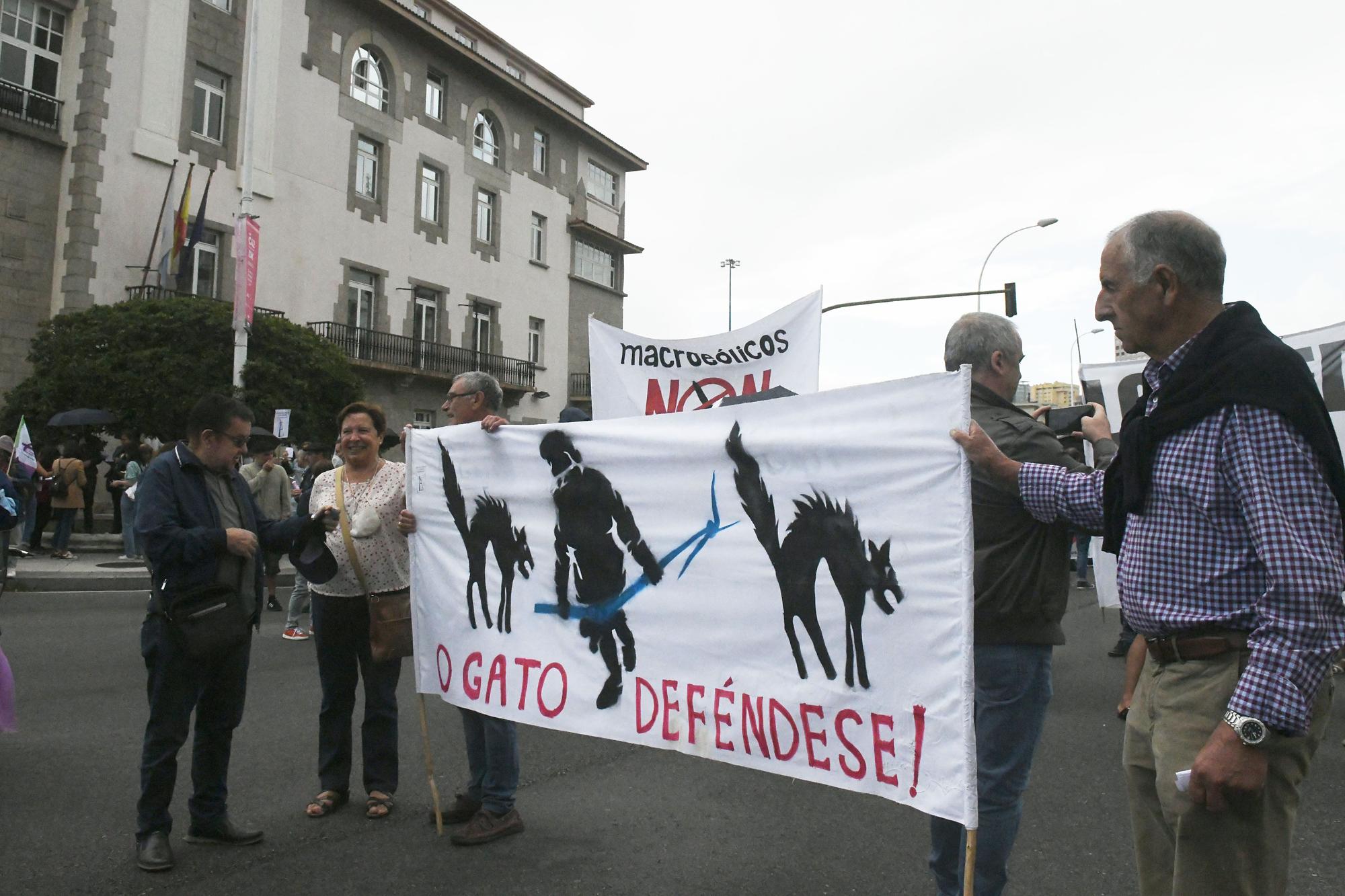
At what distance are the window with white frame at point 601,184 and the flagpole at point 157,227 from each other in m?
16.8

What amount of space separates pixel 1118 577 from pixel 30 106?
79.6 feet

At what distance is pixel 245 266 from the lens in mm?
17422

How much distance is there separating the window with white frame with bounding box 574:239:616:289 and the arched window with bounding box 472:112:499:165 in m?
4.92

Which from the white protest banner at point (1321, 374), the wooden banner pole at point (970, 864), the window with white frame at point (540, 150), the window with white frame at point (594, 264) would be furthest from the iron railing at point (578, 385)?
the wooden banner pole at point (970, 864)

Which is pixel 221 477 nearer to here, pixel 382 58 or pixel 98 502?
pixel 98 502

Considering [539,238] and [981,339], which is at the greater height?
[539,238]

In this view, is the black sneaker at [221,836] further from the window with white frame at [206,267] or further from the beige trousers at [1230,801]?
the window with white frame at [206,267]

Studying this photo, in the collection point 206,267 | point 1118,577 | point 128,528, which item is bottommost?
point 1118,577

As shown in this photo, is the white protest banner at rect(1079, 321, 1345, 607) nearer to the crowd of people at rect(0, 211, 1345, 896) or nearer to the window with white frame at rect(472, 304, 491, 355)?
the crowd of people at rect(0, 211, 1345, 896)

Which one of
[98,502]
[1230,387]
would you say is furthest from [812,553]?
[98,502]

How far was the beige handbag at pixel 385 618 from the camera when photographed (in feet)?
14.0

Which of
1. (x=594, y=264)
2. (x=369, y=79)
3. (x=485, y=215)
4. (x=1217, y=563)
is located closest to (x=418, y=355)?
(x=485, y=215)

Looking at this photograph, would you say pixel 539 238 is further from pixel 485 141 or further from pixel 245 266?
pixel 245 266

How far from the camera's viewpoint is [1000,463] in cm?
258
